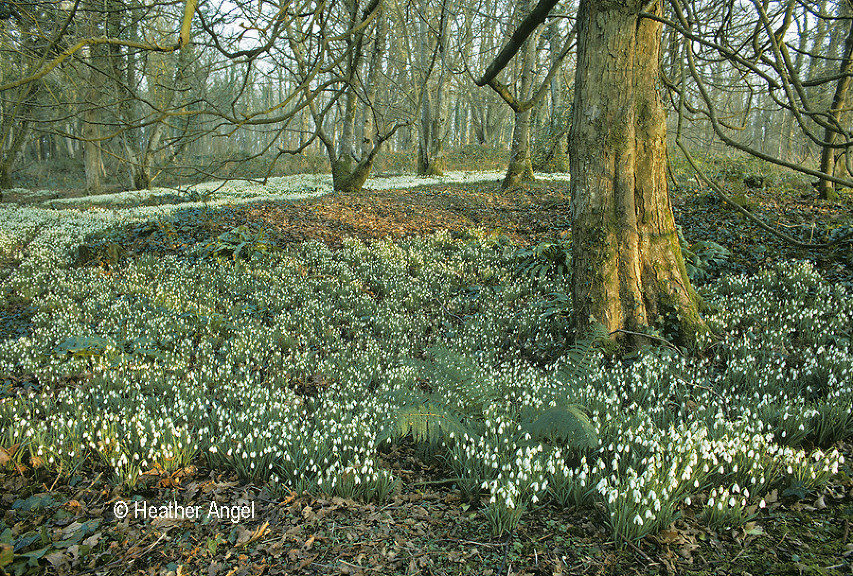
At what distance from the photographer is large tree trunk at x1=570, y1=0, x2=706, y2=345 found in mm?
4695

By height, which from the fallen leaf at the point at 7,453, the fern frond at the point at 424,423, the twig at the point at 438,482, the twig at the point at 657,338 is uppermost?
the twig at the point at 657,338

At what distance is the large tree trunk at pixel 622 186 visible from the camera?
470 centimetres

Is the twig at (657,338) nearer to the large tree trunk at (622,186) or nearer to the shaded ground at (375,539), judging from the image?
the large tree trunk at (622,186)

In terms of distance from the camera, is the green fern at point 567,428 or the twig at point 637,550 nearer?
the twig at point 637,550

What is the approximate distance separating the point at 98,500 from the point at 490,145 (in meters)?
43.5

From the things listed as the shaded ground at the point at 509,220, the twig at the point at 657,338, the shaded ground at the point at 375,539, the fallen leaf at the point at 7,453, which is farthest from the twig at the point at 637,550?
the shaded ground at the point at 509,220

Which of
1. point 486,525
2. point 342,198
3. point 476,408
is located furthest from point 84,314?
point 342,198

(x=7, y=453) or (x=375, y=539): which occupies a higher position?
(x=7, y=453)

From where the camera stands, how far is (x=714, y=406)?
146 inches

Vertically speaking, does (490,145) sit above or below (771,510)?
above

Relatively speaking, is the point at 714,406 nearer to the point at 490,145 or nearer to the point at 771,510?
the point at 771,510

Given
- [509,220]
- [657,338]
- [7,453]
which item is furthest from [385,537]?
[509,220]

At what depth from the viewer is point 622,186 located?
484 cm

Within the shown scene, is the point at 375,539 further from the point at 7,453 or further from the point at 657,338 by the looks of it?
the point at 657,338
